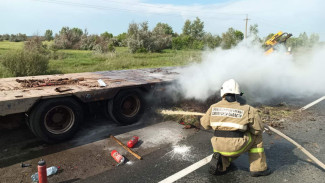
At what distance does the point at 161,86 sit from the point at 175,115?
963 mm

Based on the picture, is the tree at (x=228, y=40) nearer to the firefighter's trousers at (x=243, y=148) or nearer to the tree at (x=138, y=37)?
the firefighter's trousers at (x=243, y=148)

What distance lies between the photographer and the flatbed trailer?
4.75 metres

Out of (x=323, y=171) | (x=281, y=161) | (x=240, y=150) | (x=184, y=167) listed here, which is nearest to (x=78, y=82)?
(x=184, y=167)

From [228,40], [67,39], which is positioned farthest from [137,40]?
[228,40]

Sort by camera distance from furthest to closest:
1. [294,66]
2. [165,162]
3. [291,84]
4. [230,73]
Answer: [294,66] → [291,84] → [230,73] → [165,162]

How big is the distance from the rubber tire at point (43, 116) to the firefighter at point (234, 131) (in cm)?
288

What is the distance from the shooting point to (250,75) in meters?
9.87

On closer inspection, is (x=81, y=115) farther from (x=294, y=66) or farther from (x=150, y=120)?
(x=294, y=66)

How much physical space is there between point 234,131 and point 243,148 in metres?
0.30

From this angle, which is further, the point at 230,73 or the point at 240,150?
the point at 230,73

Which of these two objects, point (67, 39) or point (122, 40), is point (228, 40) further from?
point (67, 39)

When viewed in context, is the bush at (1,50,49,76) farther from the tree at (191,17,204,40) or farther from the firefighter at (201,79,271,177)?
the tree at (191,17,204,40)

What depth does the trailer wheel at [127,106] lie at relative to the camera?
20.4 ft

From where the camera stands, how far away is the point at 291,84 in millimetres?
12539
